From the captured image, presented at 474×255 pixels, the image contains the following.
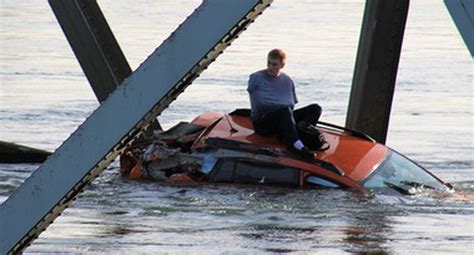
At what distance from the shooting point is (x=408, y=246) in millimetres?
14375

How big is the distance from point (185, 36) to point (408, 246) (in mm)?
9940

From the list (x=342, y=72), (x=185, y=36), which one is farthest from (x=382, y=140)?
(x=342, y=72)

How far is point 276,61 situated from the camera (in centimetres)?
1847

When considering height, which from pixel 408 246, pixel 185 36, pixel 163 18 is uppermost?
pixel 163 18

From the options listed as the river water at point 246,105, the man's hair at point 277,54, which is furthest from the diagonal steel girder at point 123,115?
the man's hair at point 277,54

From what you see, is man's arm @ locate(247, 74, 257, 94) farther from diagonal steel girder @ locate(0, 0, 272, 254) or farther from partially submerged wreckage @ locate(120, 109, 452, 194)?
diagonal steel girder @ locate(0, 0, 272, 254)

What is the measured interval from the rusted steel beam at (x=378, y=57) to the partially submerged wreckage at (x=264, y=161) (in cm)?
85

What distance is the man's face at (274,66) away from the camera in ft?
60.6

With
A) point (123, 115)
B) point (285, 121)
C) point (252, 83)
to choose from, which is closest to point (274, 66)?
point (252, 83)

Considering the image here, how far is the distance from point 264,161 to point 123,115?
1386 centimetres

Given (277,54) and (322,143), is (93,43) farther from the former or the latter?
(277,54)

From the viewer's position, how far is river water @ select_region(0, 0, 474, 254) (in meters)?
14.6

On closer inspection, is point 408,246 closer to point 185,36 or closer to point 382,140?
point 382,140

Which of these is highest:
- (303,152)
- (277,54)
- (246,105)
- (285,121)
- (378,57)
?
(246,105)
